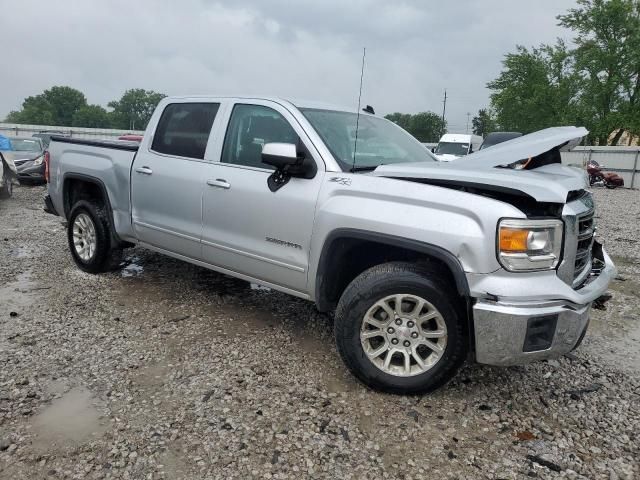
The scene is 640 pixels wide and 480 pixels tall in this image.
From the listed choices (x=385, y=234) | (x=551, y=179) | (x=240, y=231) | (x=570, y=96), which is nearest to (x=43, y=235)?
(x=240, y=231)

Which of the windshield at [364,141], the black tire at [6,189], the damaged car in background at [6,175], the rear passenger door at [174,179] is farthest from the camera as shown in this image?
the black tire at [6,189]

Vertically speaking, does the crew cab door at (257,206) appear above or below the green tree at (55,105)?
below

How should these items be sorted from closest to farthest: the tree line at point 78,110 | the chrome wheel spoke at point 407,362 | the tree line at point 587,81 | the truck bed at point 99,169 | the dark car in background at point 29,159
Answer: the chrome wheel spoke at point 407,362 → the truck bed at point 99,169 → the dark car in background at point 29,159 → the tree line at point 587,81 → the tree line at point 78,110

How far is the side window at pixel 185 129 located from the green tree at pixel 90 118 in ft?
325

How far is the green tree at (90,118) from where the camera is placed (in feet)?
310

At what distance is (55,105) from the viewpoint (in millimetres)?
97438

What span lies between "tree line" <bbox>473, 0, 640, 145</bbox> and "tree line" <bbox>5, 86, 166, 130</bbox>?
71.2m

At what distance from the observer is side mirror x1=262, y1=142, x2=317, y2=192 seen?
3.32m

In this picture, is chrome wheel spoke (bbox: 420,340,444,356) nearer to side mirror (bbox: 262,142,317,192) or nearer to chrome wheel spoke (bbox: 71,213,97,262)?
side mirror (bbox: 262,142,317,192)

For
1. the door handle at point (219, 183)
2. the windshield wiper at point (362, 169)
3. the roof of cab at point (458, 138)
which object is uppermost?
the roof of cab at point (458, 138)

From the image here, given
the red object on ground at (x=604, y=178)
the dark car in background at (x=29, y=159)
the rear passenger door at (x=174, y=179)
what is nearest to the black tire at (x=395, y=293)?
the rear passenger door at (x=174, y=179)

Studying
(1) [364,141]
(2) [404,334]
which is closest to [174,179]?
(1) [364,141]

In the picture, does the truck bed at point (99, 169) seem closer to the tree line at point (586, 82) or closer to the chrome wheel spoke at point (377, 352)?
the chrome wheel spoke at point (377, 352)

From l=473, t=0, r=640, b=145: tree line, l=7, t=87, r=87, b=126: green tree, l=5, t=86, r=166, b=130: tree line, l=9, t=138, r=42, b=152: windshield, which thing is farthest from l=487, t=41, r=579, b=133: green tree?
l=7, t=87, r=87, b=126: green tree
